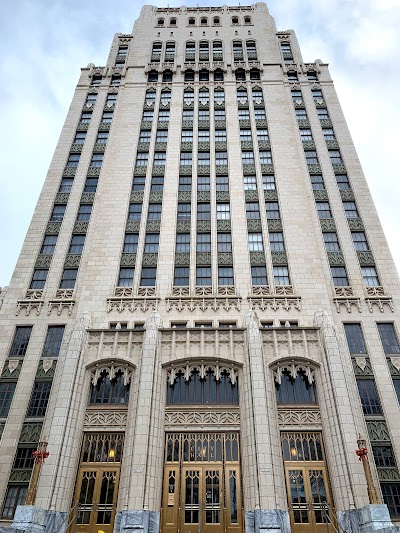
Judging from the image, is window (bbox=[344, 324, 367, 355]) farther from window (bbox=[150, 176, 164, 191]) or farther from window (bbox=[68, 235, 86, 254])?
window (bbox=[68, 235, 86, 254])

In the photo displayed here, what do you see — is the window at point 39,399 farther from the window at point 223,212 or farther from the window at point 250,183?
the window at point 250,183

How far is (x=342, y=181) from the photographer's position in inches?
1615

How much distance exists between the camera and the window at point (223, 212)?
1512 inches

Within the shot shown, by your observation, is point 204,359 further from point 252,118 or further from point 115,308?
point 252,118

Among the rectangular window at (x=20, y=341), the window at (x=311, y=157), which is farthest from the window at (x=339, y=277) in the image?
the rectangular window at (x=20, y=341)

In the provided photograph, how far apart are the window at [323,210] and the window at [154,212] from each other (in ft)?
48.5

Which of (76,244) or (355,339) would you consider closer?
(355,339)

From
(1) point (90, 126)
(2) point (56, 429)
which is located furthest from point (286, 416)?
(1) point (90, 126)

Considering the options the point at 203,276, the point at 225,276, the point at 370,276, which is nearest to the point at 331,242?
the point at 370,276

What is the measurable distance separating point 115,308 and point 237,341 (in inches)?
390

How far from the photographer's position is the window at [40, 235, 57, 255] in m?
36.8

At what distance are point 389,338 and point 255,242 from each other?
1311 cm

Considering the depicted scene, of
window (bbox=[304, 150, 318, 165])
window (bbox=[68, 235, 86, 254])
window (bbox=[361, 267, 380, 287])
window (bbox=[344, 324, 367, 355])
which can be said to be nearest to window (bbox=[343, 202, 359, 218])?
window (bbox=[361, 267, 380, 287])

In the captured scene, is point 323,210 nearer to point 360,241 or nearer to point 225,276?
point 360,241
